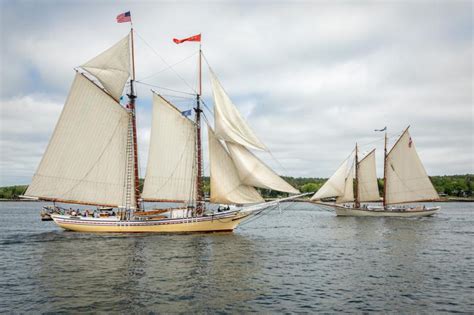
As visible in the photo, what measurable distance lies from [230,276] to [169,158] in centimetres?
2576

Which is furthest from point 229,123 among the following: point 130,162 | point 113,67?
point 113,67

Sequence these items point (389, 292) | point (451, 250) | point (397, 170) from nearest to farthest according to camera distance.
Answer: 1. point (389, 292)
2. point (451, 250)
3. point (397, 170)

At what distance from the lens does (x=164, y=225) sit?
5028cm

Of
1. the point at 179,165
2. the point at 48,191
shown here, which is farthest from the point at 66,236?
the point at 179,165

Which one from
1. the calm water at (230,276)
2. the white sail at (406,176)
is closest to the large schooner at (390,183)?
the white sail at (406,176)

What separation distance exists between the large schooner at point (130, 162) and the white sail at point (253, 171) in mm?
122

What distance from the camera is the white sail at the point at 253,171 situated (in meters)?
46.4

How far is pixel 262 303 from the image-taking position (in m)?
22.3

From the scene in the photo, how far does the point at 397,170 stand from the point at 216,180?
56204 mm

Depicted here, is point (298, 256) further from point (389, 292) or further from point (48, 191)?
point (48, 191)

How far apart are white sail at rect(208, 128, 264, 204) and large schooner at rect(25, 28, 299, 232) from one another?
12cm

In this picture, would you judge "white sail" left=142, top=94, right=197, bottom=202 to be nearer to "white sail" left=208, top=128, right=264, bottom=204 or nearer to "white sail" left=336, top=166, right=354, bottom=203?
"white sail" left=208, top=128, right=264, bottom=204

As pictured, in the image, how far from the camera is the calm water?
A: 72.0 ft

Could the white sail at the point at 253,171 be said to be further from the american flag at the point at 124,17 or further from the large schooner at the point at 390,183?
the large schooner at the point at 390,183
